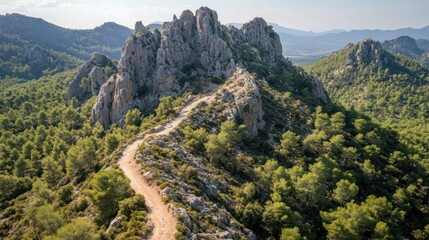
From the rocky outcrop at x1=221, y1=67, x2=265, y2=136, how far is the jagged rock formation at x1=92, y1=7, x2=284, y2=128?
26.7m

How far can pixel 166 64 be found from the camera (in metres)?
146

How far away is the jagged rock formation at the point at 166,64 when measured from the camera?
140m

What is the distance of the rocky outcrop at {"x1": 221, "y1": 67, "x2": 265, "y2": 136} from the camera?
10812cm

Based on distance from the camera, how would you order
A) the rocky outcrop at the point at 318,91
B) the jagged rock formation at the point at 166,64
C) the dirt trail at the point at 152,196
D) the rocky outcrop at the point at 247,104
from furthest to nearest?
the rocky outcrop at the point at 318,91 < the jagged rock formation at the point at 166,64 < the rocky outcrop at the point at 247,104 < the dirt trail at the point at 152,196

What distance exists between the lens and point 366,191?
94812 millimetres

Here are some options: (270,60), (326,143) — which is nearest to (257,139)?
(326,143)

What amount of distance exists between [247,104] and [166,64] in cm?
5730

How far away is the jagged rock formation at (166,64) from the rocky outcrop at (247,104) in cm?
2668

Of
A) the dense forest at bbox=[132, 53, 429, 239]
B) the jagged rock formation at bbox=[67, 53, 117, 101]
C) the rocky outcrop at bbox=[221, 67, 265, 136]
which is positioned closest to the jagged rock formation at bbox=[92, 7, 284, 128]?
the dense forest at bbox=[132, 53, 429, 239]

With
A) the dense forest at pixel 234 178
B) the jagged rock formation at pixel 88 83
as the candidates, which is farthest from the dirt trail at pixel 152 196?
the jagged rock formation at pixel 88 83

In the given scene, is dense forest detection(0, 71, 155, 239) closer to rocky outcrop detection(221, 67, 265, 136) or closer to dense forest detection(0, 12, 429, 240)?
dense forest detection(0, 12, 429, 240)

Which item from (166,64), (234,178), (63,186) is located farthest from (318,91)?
(63,186)

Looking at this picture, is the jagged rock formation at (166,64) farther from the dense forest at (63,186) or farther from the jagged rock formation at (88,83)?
A: the jagged rock formation at (88,83)

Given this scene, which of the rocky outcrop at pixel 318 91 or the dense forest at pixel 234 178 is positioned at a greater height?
the rocky outcrop at pixel 318 91
